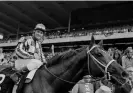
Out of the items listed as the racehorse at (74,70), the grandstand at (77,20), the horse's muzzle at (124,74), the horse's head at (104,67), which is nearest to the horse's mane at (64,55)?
the racehorse at (74,70)

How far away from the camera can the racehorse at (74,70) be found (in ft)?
12.1

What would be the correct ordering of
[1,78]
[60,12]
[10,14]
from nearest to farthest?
[1,78] → [60,12] → [10,14]

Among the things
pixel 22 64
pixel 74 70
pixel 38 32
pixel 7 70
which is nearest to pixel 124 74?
pixel 74 70

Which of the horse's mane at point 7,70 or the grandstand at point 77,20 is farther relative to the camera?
the grandstand at point 77,20

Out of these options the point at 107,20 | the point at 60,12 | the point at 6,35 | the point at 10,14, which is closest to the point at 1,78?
the point at 107,20

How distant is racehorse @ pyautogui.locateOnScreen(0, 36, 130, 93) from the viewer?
368 cm

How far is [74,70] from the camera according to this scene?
4.05m

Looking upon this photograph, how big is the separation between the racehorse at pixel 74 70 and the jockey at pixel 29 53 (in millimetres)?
210

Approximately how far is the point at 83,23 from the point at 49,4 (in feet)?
15.5

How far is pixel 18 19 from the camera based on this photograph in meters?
32.3

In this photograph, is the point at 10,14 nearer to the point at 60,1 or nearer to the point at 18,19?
the point at 18,19

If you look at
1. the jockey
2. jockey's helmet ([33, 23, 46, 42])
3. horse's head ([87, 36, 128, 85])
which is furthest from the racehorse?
jockey's helmet ([33, 23, 46, 42])

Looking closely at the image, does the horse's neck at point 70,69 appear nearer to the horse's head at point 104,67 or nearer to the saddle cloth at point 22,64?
the horse's head at point 104,67

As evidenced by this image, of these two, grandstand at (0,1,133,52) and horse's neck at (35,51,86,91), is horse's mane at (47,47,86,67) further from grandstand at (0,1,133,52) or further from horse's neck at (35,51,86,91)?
grandstand at (0,1,133,52)
